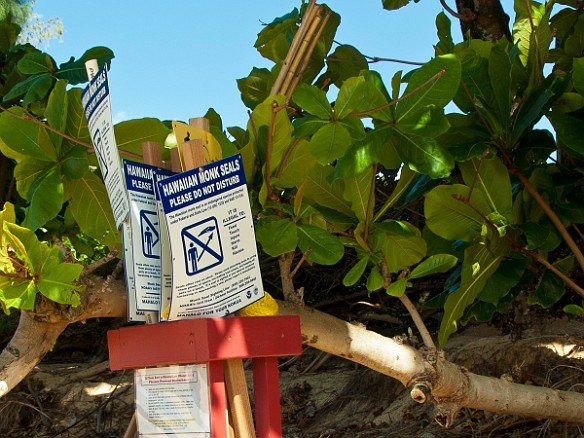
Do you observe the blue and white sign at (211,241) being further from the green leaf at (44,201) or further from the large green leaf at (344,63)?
the large green leaf at (344,63)

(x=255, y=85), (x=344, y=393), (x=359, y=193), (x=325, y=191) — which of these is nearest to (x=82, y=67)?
(x=255, y=85)

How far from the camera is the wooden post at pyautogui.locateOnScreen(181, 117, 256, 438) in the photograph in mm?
1597

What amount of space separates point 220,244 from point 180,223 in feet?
0.30

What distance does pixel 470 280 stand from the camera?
7.65ft

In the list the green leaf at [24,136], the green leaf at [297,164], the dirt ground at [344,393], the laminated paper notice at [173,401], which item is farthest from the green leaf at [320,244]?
the dirt ground at [344,393]

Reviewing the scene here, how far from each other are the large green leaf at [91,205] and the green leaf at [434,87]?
82 cm

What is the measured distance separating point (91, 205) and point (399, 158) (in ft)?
2.78

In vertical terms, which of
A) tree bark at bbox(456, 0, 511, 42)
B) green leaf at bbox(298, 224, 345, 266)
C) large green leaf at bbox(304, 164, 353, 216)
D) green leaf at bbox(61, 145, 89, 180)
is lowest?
green leaf at bbox(298, 224, 345, 266)

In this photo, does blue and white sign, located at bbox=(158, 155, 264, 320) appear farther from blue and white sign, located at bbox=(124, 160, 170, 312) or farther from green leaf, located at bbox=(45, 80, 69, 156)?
green leaf, located at bbox=(45, 80, 69, 156)

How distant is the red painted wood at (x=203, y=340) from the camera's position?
1.54m

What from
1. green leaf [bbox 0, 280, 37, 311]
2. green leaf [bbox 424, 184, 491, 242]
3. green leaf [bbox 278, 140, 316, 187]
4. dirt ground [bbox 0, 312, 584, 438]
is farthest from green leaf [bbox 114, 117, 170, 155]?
dirt ground [bbox 0, 312, 584, 438]

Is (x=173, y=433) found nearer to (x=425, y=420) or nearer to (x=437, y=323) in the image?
(x=425, y=420)

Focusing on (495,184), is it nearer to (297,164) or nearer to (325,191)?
(325,191)

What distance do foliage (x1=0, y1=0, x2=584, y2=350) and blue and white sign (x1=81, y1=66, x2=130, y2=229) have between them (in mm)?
179
